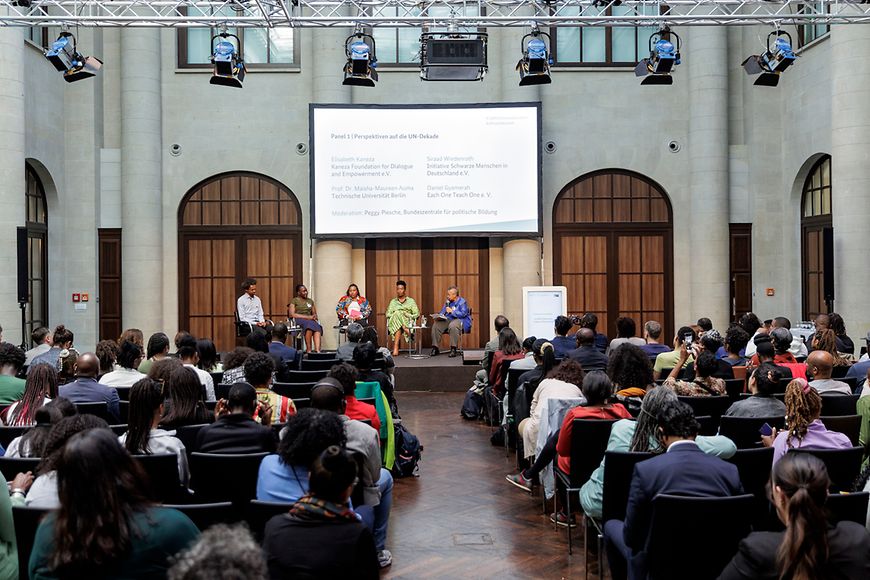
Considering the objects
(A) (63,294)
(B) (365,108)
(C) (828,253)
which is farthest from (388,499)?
(A) (63,294)

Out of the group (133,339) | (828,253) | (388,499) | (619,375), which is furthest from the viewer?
(828,253)

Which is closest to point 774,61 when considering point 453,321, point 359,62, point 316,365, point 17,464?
point 359,62

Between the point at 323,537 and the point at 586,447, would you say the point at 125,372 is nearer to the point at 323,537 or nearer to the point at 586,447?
the point at 586,447

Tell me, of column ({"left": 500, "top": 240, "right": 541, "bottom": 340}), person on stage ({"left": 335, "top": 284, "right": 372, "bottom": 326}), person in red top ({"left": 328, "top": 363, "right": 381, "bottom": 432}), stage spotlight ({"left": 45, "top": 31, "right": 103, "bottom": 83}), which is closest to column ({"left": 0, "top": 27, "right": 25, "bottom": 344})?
stage spotlight ({"left": 45, "top": 31, "right": 103, "bottom": 83})

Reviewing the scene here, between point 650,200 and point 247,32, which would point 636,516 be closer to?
point 650,200

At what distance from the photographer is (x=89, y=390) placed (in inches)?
247

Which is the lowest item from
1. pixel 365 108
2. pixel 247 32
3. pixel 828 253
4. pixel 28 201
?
pixel 828 253

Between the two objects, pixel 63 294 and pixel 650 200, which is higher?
pixel 650 200

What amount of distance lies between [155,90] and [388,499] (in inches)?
504

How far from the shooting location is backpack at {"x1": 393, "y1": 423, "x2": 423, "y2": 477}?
26.3 feet

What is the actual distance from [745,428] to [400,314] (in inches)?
407

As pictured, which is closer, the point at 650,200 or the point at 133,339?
the point at 133,339

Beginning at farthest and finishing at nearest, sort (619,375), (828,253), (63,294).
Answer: (63,294) < (828,253) < (619,375)

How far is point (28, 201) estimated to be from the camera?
1498 centimetres
